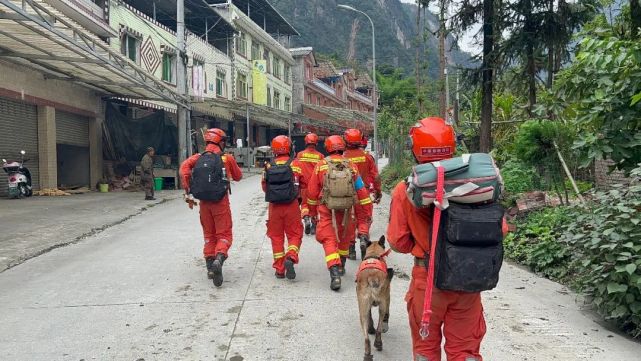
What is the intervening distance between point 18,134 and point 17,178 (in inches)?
62.5

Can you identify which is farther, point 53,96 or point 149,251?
point 53,96

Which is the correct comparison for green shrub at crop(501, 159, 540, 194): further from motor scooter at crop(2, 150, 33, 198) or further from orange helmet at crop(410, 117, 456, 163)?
motor scooter at crop(2, 150, 33, 198)

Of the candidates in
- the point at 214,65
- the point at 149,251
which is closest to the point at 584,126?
the point at 149,251

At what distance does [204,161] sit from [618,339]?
442 cm

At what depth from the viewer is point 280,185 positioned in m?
6.00

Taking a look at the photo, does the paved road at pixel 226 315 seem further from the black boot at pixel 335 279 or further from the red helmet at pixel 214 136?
the red helmet at pixel 214 136

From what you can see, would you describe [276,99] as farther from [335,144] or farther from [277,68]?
[335,144]

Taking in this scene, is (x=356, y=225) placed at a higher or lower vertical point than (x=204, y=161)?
lower

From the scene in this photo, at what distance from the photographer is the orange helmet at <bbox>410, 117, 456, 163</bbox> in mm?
2965

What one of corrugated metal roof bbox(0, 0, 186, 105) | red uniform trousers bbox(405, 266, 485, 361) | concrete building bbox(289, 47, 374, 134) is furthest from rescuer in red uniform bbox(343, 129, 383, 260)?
concrete building bbox(289, 47, 374, 134)

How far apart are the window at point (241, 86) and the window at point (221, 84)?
80.4 inches

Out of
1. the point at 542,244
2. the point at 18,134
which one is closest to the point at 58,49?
the point at 18,134

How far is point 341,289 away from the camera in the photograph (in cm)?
565

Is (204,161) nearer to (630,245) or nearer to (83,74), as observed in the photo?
(630,245)
